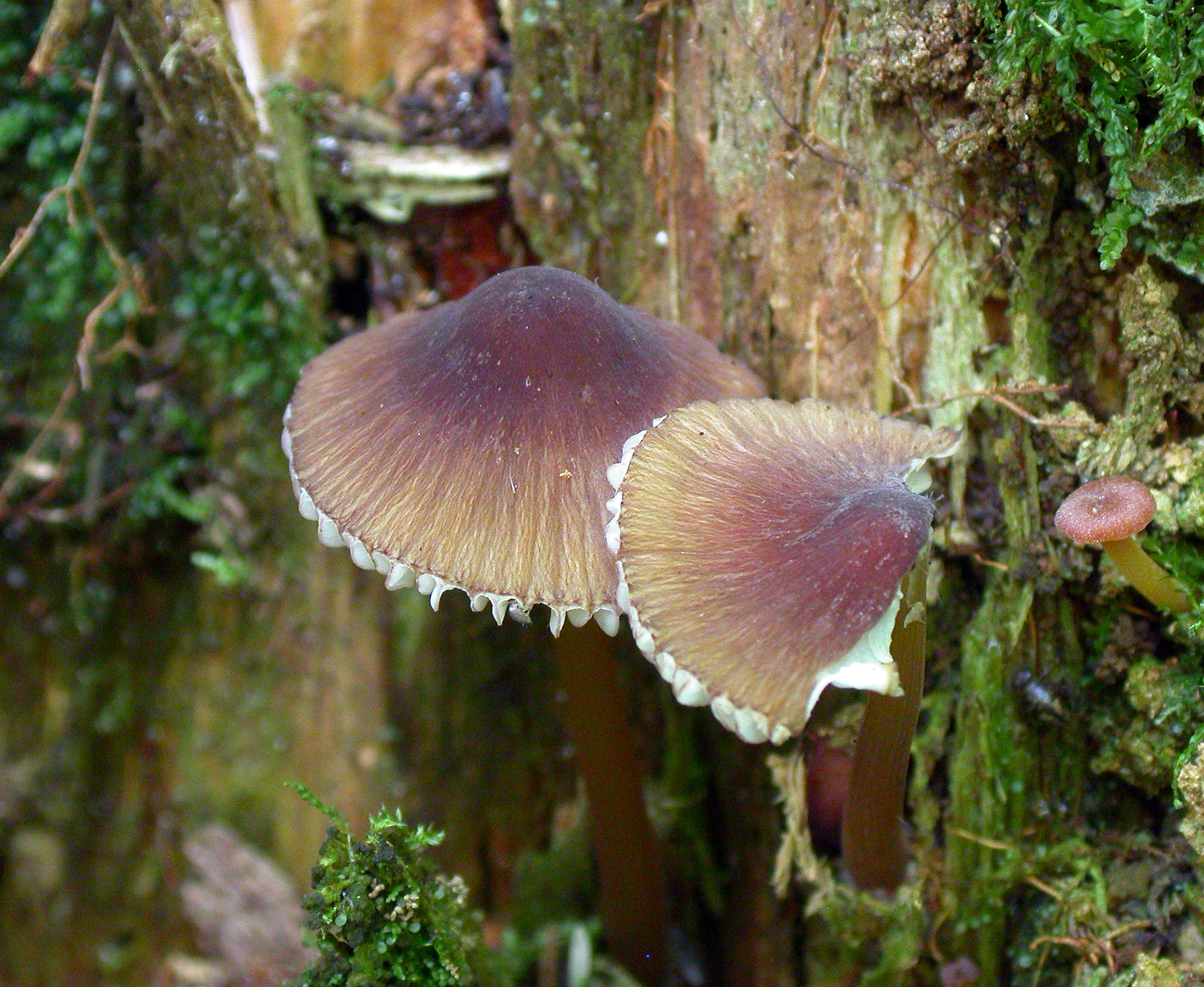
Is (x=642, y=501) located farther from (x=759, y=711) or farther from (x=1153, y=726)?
(x=1153, y=726)

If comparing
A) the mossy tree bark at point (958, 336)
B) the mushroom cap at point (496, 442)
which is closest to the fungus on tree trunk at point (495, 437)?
the mushroom cap at point (496, 442)

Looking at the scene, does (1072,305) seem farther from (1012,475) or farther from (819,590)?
(819,590)

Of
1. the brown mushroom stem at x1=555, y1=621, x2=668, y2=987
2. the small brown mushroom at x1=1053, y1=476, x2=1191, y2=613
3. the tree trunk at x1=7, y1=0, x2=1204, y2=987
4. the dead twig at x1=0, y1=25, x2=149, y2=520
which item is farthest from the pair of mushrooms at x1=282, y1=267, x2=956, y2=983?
the dead twig at x1=0, y1=25, x2=149, y2=520

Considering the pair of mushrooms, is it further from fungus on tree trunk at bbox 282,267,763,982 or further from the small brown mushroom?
the small brown mushroom

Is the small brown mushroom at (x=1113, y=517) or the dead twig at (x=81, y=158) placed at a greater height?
the dead twig at (x=81, y=158)

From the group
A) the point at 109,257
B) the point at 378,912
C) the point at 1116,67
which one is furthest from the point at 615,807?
the point at 109,257

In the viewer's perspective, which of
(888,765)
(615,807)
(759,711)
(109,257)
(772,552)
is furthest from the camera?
(109,257)

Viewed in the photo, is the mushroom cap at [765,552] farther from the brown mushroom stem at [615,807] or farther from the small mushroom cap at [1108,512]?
the brown mushroom stem at [615,807]
